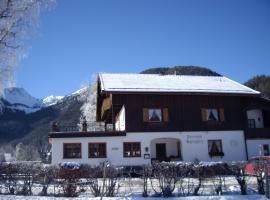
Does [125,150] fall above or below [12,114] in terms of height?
below

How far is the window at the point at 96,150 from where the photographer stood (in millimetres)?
27422

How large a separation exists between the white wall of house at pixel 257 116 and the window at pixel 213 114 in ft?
14.1

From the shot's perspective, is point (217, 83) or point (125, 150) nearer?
point (125, 150)

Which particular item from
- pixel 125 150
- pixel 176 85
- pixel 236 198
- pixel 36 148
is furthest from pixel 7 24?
pixel 36 148

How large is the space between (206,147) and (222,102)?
4119mm

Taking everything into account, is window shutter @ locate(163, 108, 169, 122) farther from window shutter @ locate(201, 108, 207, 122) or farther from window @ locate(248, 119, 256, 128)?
window @ locate(248, 119, 256, 128)

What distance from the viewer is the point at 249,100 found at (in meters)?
31.5

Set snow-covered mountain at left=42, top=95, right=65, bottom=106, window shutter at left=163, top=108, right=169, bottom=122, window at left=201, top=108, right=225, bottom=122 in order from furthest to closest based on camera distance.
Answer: snow-covered mountain at left=42, top=95, right=65, bottom=106
window at left=201, top=108, right=225, bottom=122
window shutter at left=163, top=108, right=169, bottom=122

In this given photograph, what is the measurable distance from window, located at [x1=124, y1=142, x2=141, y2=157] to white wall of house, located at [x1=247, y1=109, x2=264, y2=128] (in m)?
11.4

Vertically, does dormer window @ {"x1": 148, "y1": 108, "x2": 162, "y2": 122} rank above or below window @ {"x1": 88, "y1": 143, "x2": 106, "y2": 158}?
above

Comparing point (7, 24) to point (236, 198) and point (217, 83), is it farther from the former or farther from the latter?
point (217, 83)

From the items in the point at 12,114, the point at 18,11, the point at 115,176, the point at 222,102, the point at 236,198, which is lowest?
the point at 236,198

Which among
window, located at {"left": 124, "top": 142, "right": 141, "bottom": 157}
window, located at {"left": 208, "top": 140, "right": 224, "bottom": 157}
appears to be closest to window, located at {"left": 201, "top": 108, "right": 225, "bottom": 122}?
window, located at {"left": 208, "top": 140, "right": 224, "bottom": 157}

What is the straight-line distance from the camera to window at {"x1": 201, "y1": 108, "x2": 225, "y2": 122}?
98.1ft
